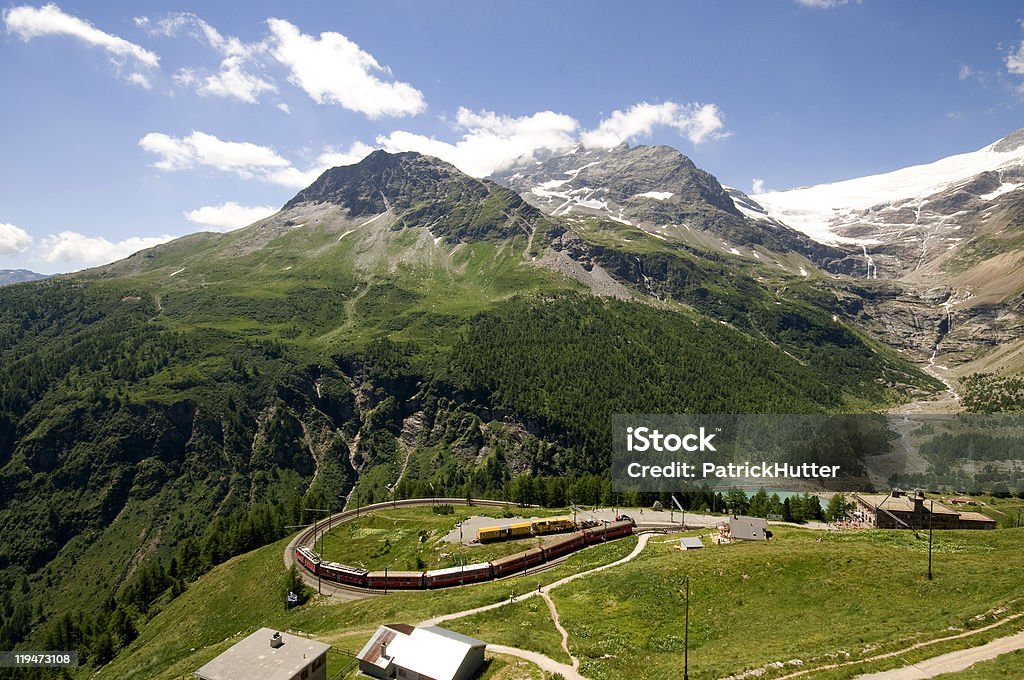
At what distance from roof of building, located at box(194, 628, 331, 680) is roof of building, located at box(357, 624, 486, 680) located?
199 inches

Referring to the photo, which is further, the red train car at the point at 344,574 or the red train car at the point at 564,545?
the red train car at the point at 564,545

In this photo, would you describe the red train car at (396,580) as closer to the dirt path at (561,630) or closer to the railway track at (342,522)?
the railway track at (342,522)

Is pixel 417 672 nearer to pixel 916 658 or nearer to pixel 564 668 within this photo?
pixel 564 668

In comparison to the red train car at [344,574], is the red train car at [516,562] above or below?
above

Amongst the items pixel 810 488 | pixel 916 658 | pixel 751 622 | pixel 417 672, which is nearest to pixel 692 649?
pixel 751 622

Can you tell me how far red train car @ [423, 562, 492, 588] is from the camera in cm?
7212

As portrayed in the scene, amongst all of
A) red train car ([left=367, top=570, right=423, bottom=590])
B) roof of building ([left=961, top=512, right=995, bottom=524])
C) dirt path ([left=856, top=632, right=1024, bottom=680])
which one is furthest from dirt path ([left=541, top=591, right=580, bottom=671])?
roof of building ([left=961, top=512, right=995, bottom=524])

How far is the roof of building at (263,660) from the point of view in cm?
4497

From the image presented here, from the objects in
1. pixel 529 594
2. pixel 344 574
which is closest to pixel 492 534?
pixel 344 574

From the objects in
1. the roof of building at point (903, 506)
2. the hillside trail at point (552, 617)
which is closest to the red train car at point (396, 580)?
the hillside trail at point (552, 617)

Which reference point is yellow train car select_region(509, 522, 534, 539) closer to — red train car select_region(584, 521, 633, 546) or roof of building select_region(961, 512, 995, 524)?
red train car select_region(584, 521, 633, 546)

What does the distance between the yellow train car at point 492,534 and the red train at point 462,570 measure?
785cm

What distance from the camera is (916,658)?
35.6 metres

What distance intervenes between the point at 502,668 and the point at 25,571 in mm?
185750
